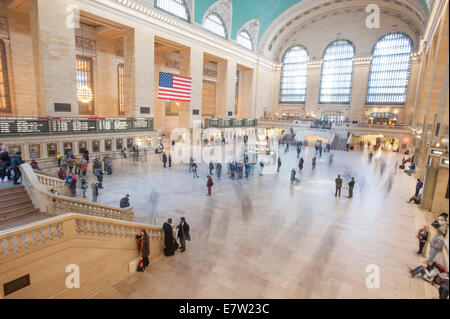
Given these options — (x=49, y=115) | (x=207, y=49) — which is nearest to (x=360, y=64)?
(x=207, y=49)

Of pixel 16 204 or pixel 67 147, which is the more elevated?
pixel 67 147

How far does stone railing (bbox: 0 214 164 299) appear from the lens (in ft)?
13.3

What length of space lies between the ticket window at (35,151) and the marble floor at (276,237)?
372cm

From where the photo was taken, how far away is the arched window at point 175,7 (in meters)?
19.6

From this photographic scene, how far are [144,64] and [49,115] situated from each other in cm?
777

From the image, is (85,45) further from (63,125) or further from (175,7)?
(63,125)

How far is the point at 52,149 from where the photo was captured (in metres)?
13.5

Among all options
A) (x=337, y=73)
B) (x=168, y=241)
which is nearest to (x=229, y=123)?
(x=337, y=73)

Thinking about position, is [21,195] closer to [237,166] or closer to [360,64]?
[237,166]

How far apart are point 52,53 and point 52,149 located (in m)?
5.60

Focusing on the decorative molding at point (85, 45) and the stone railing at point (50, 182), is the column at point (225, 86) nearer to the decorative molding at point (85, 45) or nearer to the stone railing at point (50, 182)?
the decorative molding at point (85, 45)

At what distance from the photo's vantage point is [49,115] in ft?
46.8

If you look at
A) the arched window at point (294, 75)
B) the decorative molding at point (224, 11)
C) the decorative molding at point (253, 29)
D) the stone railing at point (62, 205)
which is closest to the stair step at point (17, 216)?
the stone railing at point (62, 205)
